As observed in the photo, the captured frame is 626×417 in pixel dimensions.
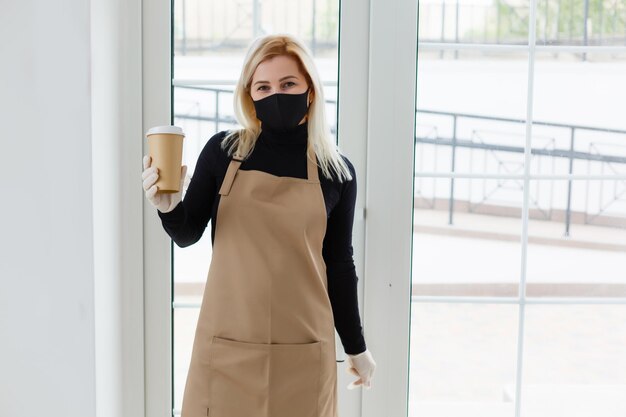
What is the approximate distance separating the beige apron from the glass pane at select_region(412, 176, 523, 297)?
0.53 m

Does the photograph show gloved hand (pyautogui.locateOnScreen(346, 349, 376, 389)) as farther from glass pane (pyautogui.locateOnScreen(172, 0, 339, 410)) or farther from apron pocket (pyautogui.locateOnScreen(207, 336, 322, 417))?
glass pane (pyautogui.locateOnScreen(172, 0, 339, 410))

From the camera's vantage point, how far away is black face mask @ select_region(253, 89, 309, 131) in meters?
1.67

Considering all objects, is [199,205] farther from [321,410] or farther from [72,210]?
[321,410]

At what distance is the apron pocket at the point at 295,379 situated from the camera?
5.46 ft

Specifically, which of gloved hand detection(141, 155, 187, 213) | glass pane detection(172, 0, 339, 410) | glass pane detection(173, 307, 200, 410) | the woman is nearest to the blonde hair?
the woman

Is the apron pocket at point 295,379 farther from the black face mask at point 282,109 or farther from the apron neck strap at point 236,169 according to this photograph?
the black face mask at point 282,109

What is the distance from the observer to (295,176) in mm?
1725

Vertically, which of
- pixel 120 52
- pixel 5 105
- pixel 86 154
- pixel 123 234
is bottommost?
pixel 123 234

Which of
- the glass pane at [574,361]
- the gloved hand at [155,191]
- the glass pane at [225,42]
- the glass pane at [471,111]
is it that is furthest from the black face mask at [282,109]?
the glass pane at [574,361]

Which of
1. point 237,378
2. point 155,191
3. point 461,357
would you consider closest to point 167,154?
point 155,191

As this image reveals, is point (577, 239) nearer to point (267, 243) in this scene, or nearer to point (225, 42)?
point (267, 243)

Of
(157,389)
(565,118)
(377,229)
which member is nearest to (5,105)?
(157,389)

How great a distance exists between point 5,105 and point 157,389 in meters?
0.92

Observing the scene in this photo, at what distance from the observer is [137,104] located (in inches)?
78.7
